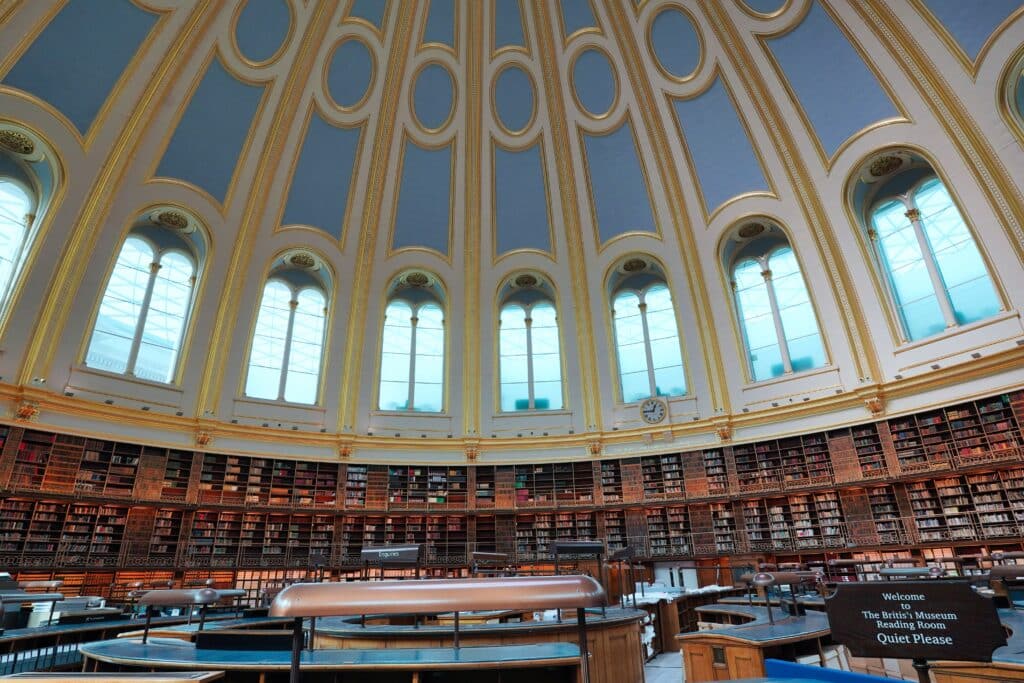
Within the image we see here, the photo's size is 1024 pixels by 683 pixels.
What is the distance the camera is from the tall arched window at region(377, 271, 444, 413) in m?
17.1

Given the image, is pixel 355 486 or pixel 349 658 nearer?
pixel 349 658

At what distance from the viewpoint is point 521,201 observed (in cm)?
1773

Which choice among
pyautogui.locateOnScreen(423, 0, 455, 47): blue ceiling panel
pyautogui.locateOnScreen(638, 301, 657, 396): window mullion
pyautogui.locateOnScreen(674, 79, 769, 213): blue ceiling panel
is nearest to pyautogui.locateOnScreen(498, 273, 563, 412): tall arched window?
pyautogui.locateOnScreen(638, 301, 657, 396): window mullion

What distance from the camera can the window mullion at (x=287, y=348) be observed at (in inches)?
629

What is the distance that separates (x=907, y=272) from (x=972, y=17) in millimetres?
5273

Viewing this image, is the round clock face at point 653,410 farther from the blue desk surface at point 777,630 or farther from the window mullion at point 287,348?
the window mullion at point 287,348

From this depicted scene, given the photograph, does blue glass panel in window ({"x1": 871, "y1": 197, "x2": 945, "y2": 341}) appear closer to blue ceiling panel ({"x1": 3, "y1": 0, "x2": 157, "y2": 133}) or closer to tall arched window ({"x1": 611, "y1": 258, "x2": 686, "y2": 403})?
tall arched window ({"x1": 611, "y1": 258, "x2": 686, "y2": 403})

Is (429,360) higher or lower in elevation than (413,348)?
lower

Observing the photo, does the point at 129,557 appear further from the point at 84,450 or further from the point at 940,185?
the point at 940,185

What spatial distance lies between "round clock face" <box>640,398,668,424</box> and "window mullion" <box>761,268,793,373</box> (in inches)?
130

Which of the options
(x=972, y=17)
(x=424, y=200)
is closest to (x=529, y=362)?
(x=424, y=200)

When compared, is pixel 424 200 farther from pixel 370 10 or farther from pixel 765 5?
pixel 765 5

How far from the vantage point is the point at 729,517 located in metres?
14.3

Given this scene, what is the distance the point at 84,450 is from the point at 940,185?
20324 millimetres
